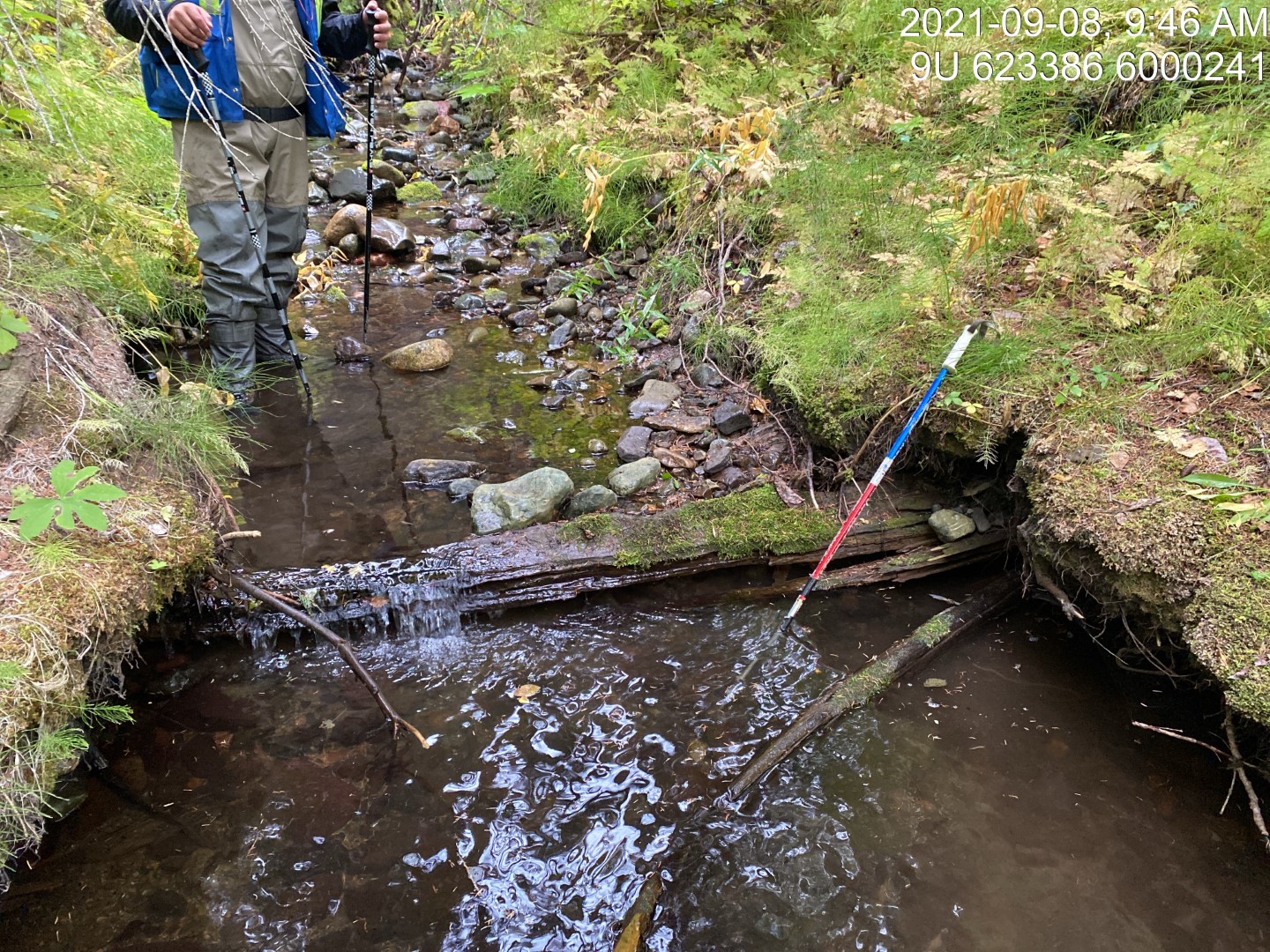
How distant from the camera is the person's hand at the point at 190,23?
12.7 ft

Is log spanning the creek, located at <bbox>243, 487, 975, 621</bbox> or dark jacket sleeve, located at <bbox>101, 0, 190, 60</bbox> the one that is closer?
dark jacket sleeve, located at <bbox>101, 0, 190, 60</bbox>

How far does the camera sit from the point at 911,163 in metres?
5.23

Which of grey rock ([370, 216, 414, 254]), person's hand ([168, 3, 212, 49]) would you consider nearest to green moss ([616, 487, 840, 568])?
person's hand ([168, 3, 212, 49])

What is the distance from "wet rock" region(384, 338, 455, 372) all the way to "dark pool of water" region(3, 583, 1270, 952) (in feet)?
10.1

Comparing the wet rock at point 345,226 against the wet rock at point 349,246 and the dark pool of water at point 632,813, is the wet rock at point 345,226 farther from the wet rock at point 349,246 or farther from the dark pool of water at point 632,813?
the dark pool of water at point 632,813

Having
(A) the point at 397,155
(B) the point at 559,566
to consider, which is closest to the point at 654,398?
(B) the point at 559,566

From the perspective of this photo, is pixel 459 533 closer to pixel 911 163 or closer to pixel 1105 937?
pixel 1105 937

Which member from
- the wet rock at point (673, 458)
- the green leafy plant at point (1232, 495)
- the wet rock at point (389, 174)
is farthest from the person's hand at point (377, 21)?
the green leafy plant at point (1232, 495)

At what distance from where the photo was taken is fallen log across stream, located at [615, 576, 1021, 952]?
8.68 ft

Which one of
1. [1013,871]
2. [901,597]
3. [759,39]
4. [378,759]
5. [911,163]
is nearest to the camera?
[1013,871]

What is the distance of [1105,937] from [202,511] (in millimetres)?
4018

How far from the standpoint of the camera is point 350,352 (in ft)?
20.3

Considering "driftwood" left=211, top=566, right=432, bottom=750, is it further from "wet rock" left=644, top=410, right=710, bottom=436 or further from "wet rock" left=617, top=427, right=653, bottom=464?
"wet rock" left=644, top=410, right=710, bottom=436

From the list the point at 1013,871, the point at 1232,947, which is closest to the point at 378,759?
the point at 1013,871
